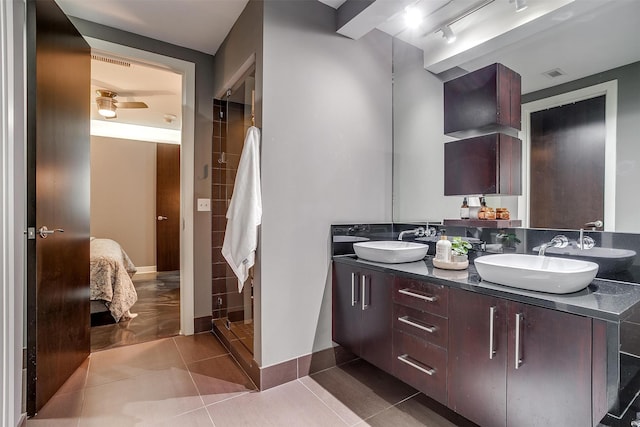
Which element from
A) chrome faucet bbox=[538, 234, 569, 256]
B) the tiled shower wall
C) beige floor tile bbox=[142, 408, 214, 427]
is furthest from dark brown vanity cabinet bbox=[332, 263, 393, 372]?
the tiled shower wall

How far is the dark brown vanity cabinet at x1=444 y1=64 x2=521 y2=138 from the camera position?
1861mm

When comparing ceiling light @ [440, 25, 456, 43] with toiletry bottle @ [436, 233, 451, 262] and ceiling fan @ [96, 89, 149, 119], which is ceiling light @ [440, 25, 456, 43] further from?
ceiling fan @ [96, 89, 149, 119]

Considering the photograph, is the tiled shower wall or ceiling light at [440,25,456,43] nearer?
ceiling light at [440,25,456,43]

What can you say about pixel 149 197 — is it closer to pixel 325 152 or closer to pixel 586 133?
pixel 325 152

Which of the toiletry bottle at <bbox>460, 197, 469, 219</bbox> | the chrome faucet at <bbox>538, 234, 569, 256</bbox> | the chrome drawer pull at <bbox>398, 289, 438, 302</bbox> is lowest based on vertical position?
the chrome drawer pull at <bbox>398, 289, 438, 302</bbox>

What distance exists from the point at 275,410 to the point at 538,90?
2.31 metres

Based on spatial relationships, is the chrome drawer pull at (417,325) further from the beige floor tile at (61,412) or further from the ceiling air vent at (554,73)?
the beige floor tile at (61,412)

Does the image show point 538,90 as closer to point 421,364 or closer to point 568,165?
point 568,165

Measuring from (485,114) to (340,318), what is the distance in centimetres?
161

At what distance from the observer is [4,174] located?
44.0 inches

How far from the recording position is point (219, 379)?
2.09 metres

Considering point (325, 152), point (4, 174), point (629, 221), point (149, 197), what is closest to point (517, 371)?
point (629, 221)

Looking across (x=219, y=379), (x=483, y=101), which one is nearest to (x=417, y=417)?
(x=219, y=379)

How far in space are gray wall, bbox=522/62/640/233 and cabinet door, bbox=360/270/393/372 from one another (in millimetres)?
1136
